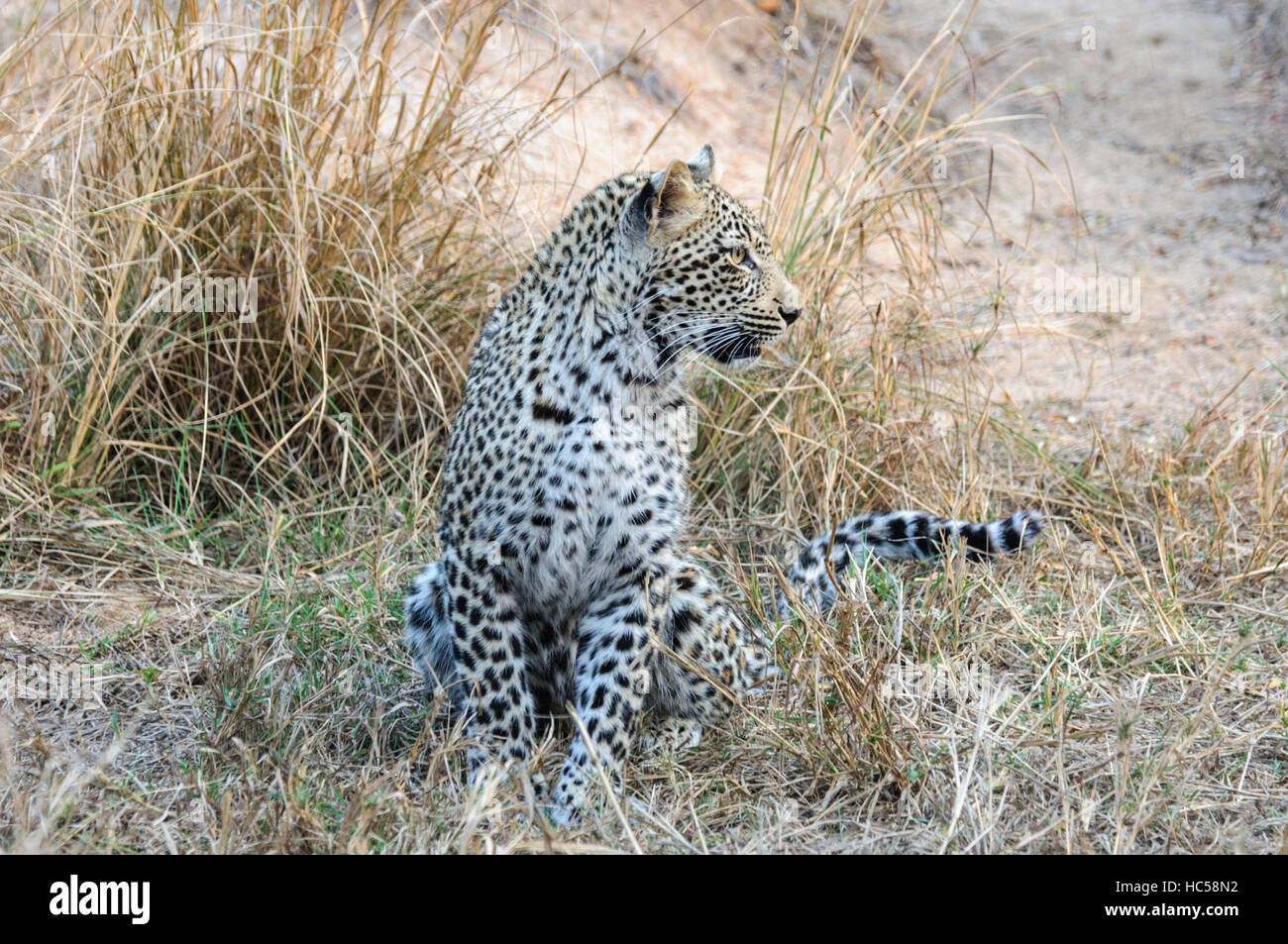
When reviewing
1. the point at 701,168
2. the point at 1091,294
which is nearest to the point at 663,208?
the point at 701,168

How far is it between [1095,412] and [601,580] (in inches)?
168

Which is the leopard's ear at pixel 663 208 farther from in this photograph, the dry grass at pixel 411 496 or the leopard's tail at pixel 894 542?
the leopard's tail at pixel 894 542

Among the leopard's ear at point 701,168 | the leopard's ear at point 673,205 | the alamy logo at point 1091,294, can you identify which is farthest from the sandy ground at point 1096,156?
the leopard's ear at point 673,205

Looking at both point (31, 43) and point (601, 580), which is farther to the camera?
point (31, 43)

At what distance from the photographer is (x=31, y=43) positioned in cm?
512

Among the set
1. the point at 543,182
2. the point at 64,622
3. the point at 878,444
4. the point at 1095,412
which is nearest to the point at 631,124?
the point at 543,182

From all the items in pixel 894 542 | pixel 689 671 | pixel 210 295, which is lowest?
Answer: pixel 689 671

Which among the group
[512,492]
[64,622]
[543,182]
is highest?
[543,182]

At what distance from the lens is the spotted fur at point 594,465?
12.8ft

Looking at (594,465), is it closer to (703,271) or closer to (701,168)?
(703,271)
